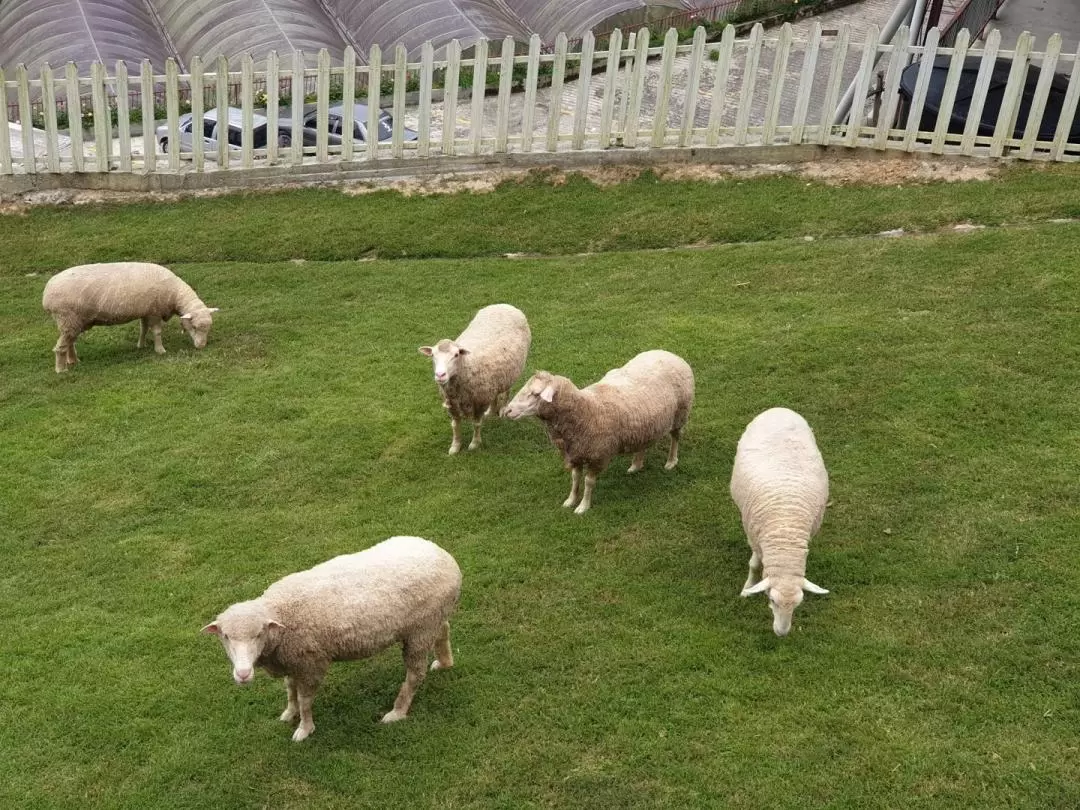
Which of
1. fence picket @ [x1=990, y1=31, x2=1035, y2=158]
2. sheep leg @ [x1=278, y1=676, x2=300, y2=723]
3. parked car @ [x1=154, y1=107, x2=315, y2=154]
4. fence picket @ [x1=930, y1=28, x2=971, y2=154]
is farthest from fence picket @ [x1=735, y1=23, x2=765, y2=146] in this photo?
sheep leg @ [x1=278, y1=676, x2=300, y2=723]

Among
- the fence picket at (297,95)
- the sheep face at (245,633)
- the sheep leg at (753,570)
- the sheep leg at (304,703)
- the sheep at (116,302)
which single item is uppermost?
the fence picket at (297,95)

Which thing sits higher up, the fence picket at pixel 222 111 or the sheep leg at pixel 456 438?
the fence picket at pixel 222 111

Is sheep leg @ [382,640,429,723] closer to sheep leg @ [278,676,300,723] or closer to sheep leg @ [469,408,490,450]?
sheep leg @ [278,676,300,723]

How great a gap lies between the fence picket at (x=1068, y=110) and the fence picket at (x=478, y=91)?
8.65 metres

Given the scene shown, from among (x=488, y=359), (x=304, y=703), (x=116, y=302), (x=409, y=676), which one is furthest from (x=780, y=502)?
(x=116, y=302)

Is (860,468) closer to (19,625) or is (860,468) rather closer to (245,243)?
(19,625)

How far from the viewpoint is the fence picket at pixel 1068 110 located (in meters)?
15.8

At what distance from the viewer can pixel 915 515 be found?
9.52m

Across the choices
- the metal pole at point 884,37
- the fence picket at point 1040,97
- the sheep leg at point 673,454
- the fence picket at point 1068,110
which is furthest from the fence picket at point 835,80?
the sheep leg at point 673,454

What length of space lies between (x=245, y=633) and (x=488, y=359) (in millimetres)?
4691

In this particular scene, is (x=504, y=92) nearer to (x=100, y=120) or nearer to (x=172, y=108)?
(x=172, y=108)

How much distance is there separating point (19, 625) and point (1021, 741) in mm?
7537

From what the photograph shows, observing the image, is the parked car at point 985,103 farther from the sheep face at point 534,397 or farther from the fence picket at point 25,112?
the fence picket at point 25,112

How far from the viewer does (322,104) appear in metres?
17.4
